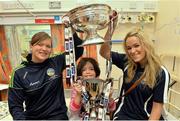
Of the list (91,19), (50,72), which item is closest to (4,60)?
(50,72)

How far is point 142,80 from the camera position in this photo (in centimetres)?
153

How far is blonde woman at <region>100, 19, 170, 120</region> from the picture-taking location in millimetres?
1463

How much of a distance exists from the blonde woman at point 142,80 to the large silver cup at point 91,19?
12 centimetres

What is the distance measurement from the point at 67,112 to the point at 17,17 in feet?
4.50

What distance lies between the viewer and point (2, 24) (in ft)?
8.39

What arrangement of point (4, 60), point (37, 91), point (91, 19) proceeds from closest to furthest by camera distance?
1. point (91, 19)
2. point (37, 91)
3. point (4, 60)

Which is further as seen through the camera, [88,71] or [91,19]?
[88,71]

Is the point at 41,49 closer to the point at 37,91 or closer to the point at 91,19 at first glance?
the point at 37,91

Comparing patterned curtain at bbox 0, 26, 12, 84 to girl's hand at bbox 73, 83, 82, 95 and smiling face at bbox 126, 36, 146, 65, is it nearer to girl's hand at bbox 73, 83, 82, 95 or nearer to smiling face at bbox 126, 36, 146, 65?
girl's hand at bbox 73, 83, 82, 95

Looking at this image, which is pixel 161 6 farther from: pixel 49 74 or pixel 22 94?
pixel 22 94

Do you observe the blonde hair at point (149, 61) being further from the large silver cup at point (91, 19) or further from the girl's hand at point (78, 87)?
the girl's hand at point (78, 87)

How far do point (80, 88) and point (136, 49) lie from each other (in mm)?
456

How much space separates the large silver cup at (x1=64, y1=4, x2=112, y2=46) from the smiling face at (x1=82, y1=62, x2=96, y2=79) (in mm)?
293

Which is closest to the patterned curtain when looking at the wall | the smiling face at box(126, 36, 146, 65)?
the smiling face at box(126, 36, 146, 65)
